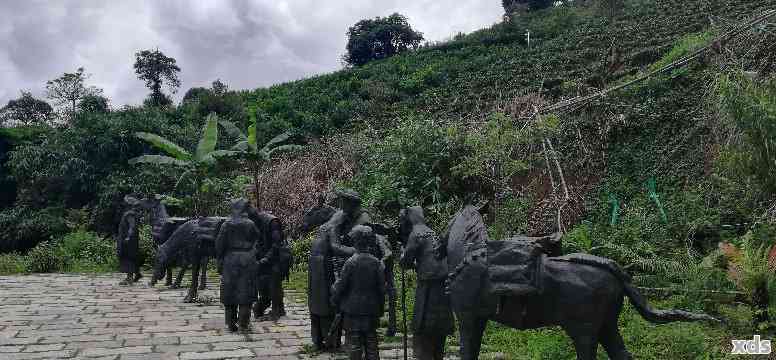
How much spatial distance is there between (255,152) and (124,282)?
14.8 ft

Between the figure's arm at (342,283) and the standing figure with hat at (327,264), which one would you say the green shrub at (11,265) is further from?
the figure's arm at (342,283)

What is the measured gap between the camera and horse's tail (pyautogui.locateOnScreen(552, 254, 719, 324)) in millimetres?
4238

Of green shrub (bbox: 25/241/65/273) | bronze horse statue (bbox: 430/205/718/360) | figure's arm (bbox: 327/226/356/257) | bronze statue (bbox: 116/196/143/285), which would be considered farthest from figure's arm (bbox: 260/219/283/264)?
green shrub (bbox: 25/241/65/273)

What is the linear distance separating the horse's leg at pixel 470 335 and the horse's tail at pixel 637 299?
2.86 feet

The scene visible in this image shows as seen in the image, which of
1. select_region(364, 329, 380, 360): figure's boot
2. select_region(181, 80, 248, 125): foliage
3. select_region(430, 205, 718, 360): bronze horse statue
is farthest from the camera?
select_region(181, 80, 248, 125): foliage

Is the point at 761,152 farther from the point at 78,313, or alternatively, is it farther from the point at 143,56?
the point at 143,56

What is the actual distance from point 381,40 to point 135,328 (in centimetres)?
3719

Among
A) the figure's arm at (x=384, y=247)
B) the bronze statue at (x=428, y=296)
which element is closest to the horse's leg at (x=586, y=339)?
the bronze statue at (x=428, y=296)

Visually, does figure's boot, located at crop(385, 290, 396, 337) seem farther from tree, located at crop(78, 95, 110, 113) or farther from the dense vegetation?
tree, located at crop(78, 95, 110, 113)

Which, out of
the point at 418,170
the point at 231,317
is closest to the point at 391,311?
the point at 231,317

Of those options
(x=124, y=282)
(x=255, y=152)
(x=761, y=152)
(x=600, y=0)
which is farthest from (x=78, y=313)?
(x=600, y=0)

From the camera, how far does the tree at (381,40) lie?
42.7 metres

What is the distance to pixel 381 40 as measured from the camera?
43.0 metres

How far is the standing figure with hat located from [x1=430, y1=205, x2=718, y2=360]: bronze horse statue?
1.90 metres
